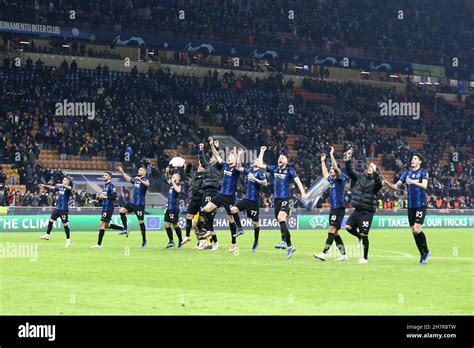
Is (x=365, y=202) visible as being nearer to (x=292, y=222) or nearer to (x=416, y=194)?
(x=416, y=194)

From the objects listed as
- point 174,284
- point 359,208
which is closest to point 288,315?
point 174,284

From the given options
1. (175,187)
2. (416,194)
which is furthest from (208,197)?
(416,194)

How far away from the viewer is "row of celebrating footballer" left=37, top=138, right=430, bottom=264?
24234 mm

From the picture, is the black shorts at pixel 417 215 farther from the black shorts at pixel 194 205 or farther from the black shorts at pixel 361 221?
the black shorts at pixel 194 205

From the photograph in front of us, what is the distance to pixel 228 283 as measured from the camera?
19.5 m

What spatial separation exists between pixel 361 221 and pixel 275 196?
3269 mm

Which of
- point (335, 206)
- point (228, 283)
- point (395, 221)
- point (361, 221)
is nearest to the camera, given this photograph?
point (228, 283)

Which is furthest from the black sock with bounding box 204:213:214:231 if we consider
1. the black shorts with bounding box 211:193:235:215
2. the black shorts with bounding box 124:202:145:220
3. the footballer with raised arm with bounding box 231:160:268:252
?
the black shorts with bounding box 124:202:145:220

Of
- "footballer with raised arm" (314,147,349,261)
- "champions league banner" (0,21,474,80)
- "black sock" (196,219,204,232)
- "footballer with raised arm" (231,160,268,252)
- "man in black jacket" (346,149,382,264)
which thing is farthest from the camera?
"champions league banner" (0,21,474,80)

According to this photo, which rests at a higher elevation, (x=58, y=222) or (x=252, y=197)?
(x=252, y=197)

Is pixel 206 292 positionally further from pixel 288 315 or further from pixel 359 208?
pixel 359 208

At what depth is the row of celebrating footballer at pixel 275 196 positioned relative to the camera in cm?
2423

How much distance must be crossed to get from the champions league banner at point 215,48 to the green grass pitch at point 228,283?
28060mm

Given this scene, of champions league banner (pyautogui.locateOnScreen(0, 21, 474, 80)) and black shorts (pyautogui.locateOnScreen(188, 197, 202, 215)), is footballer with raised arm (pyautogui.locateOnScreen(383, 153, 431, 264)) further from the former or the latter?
champions league banner (pyautogui.locateOnScreen(0, 21, 474, 80))
